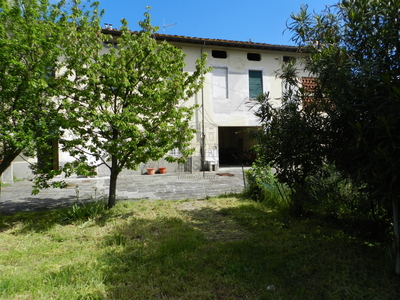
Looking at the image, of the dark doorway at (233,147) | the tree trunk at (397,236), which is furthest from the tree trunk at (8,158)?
the dark doorway at (233,147)

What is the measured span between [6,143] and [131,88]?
2504 millimetres

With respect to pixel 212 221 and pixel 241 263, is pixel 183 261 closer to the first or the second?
pixel 241 263

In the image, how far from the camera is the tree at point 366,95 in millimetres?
2201

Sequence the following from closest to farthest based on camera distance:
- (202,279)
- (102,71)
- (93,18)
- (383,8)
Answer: (383,8) → (202,279) → (102,71) → (93,18)

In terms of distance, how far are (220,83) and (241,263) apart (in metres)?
11.8

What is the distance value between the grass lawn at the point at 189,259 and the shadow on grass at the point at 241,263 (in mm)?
12

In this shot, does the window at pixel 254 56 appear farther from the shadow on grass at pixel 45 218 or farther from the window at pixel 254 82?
the shadow on grass at pixel 45 218

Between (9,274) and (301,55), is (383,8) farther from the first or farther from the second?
(9,274)

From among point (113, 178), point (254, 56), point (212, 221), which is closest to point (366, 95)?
point (212, 221)

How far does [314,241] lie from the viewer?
3.63 meters

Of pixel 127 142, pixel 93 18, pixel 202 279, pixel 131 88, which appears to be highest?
pixel 93 18

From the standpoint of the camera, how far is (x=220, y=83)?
539 inches

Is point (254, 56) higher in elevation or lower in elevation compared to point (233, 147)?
higher

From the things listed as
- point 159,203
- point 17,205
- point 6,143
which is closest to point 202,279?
point 159,203
